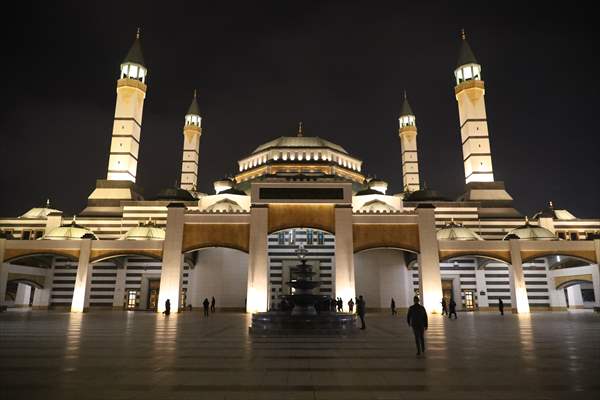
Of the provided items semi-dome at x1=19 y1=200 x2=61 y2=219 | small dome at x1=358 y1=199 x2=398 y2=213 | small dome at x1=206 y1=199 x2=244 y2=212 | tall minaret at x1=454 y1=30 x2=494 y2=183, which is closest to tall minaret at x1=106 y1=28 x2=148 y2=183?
semi-dome at x1=19 y1=200 x2=61 y2=219

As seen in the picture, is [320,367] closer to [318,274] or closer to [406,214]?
[406,214]

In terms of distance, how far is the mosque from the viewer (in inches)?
1040

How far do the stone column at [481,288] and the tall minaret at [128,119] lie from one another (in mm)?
31921

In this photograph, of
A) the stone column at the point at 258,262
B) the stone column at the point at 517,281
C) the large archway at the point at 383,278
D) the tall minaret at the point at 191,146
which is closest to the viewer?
the stone column at the point at 258,262

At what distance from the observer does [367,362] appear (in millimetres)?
7000

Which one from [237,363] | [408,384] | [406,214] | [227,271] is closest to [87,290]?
[227,271]

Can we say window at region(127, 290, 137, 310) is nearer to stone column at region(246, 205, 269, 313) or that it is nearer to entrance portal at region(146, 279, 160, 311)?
entrance portal at region(146, 279, 160, 311)

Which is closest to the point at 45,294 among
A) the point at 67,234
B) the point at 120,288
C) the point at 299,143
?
the point at 120,288

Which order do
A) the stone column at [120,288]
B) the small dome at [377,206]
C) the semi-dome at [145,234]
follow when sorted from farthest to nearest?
the small dome at [377,206] → the stone column at [120,288] → the semi-dome at [145,234]

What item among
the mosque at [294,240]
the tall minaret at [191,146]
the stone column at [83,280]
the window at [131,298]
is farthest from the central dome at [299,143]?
the stone column at [83,280]

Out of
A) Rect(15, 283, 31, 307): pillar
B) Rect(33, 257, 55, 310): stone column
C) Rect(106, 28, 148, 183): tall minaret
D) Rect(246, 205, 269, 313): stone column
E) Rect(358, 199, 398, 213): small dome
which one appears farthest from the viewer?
Rect(106, 28, 148, 183): tall minaret

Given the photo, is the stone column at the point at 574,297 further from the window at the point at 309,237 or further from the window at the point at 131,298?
the window at the point at 131,298

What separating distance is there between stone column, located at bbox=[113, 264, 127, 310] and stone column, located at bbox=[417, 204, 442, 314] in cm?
2191

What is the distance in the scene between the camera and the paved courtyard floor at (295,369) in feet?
15.7
